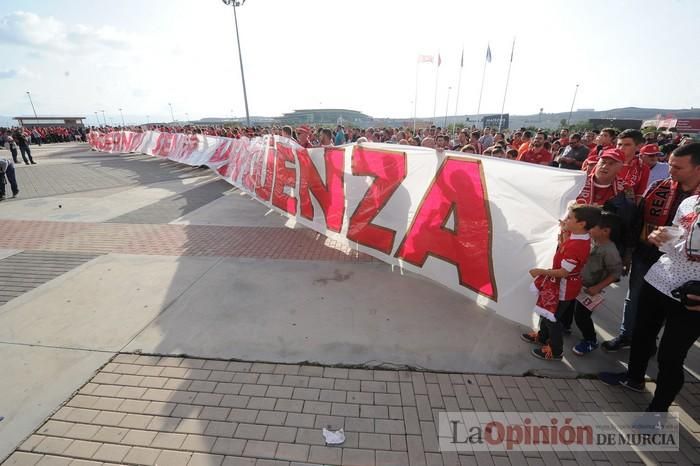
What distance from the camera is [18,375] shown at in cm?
302

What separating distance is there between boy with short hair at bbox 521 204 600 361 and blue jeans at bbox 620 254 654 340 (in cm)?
61

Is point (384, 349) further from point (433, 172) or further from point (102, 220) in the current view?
point (102, 220)

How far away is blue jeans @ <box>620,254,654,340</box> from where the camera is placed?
123 inches

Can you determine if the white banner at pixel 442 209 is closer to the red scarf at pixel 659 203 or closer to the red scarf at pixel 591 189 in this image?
the red scarf at pixel 591 189

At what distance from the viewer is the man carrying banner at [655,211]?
2432mm

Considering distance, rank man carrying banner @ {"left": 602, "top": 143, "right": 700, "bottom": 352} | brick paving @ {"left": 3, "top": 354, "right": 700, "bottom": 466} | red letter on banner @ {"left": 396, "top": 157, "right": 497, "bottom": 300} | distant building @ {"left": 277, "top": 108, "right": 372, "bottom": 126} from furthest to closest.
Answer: distant building @ {"left": 277, "top": 108, "right": 372, "bottom": 126} → red letter on banner @ {"left": 396, "top": 157, "right": 497, "bottom": 300} → man carrying banner @ {"left": 602, "top": 143, "right": 700, "bottom": 352} → brick paving @ {"left": 3, "top": 354, "right": 700, "bottom": 466}

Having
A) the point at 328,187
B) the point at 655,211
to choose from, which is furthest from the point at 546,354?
the point at 328,187

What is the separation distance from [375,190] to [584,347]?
3236 millimetres

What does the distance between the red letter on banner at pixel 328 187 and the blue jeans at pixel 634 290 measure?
3887 mm

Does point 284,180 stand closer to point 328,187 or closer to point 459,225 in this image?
point 328,187

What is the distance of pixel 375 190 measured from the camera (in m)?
5.12

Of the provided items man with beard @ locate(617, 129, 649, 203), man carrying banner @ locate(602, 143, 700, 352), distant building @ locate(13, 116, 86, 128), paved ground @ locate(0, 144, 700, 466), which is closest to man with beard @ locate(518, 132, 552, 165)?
man with beard @ locate(617, 129, 649, 203)

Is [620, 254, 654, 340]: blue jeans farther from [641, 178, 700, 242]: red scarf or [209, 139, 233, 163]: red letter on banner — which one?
[209, 139, 233, 163]: red letter on banner

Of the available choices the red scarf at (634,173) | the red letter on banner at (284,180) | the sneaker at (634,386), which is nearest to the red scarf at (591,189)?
the red scarf at (634,173)
